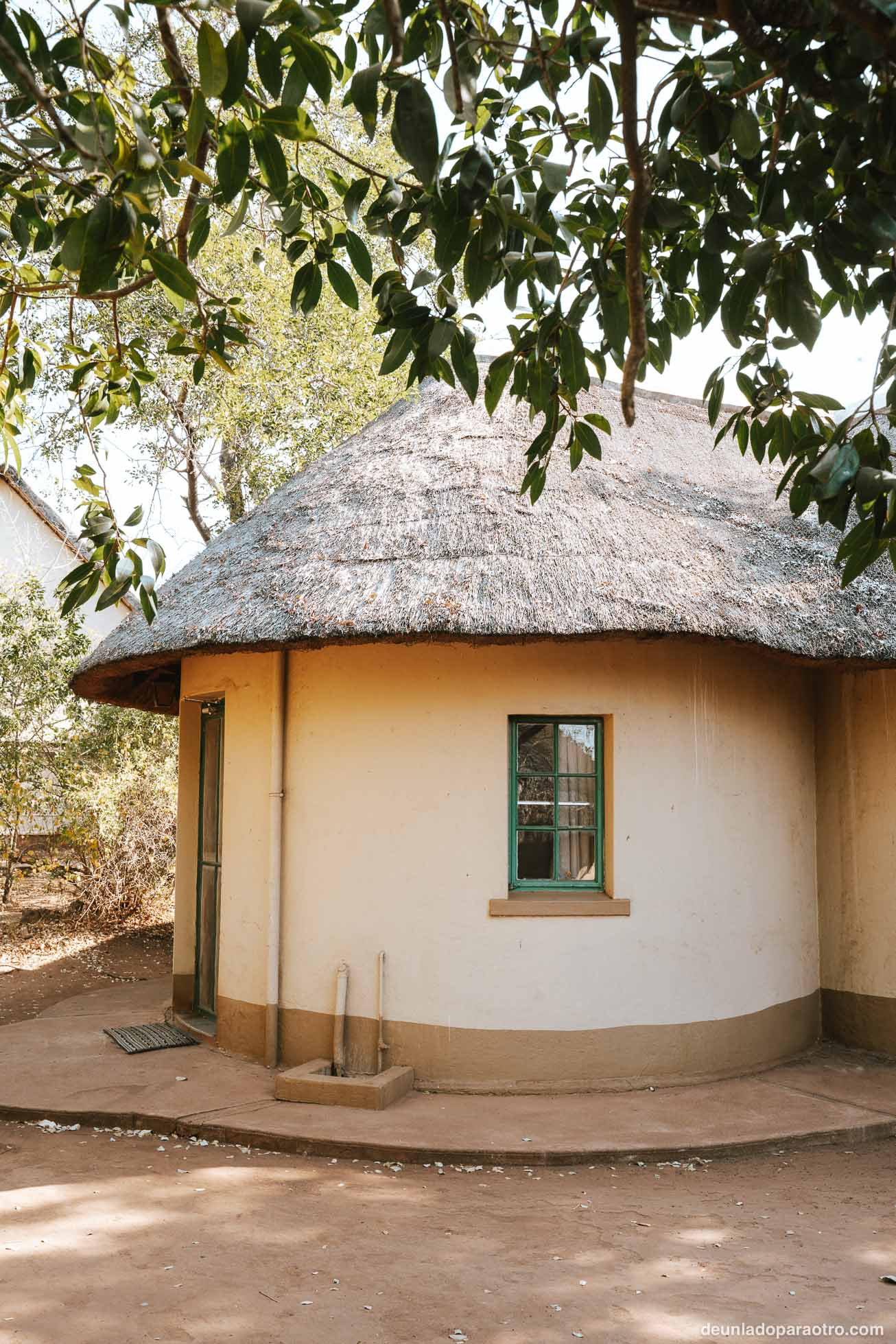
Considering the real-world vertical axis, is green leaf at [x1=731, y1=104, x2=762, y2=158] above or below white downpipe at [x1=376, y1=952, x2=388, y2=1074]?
above

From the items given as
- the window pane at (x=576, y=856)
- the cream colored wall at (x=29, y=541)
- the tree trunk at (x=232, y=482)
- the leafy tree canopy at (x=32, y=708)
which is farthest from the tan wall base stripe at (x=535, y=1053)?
the cream colored wall at (x=29, y=541)

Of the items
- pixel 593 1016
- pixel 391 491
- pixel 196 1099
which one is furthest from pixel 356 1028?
pixel 391 491

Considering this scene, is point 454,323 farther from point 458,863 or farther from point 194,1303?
point 458,863

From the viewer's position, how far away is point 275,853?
6.89 meters

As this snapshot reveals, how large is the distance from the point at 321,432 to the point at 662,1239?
36.7 feet

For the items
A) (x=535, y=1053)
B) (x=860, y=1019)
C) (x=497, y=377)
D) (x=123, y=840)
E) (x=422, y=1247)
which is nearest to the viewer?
(x=497, y=377)

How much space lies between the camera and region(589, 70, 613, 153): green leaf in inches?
103

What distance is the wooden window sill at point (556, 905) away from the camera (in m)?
6.45

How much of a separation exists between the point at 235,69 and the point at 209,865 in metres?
6.89

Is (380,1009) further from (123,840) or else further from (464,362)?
(123,840)

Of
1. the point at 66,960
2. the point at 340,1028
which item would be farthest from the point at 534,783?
the point at 66,960

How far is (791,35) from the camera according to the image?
240 cm

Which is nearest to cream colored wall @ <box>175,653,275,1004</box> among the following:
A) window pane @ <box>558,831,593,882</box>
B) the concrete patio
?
the concrete patio

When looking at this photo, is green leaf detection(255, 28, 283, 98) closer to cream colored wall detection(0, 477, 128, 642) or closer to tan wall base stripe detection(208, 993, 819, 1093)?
tan wall base stripe detection(208, 993, 819, 1093)
